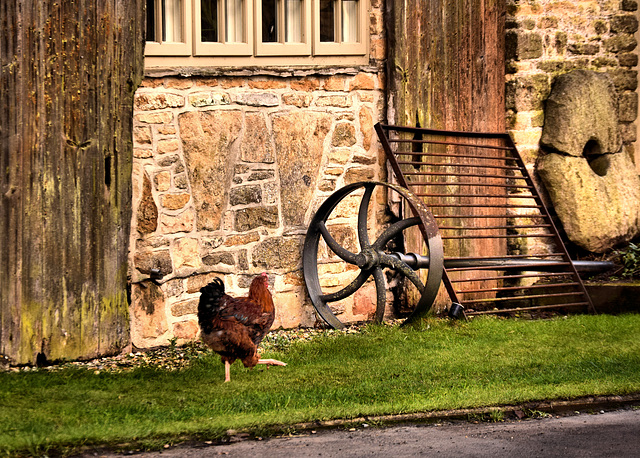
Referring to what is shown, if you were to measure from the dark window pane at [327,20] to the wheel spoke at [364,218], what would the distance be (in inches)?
60.3

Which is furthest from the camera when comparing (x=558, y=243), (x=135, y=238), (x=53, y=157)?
(x=558, y=243)

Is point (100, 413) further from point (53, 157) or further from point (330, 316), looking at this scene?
point (330, 316)

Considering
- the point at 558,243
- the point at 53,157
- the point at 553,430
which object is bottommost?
the point at 553,430

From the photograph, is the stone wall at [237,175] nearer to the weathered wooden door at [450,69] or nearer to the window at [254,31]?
the window at [254,31]

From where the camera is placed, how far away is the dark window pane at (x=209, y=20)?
7672mm

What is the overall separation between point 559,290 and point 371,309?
6.25 feet

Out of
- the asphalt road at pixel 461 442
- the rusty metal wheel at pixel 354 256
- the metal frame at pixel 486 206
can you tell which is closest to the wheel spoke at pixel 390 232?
the rusty metal wheel at pixel 354 256

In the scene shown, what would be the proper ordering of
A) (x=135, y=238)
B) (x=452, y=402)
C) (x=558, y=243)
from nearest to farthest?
(x=452, y=402), (x=135, y=238), (x=558, y=243)

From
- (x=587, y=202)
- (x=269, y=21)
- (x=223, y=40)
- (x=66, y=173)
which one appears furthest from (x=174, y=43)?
(x=587, y=202)

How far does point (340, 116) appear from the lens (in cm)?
829

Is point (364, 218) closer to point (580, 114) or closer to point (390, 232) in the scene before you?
point (390, 232)

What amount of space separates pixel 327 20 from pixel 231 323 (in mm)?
3624

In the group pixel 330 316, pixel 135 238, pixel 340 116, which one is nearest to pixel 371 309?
pixel 330 316

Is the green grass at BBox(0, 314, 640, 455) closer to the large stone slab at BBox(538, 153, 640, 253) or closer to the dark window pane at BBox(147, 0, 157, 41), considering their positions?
the large stone slab at BBox(538, 153, 640, 253)
